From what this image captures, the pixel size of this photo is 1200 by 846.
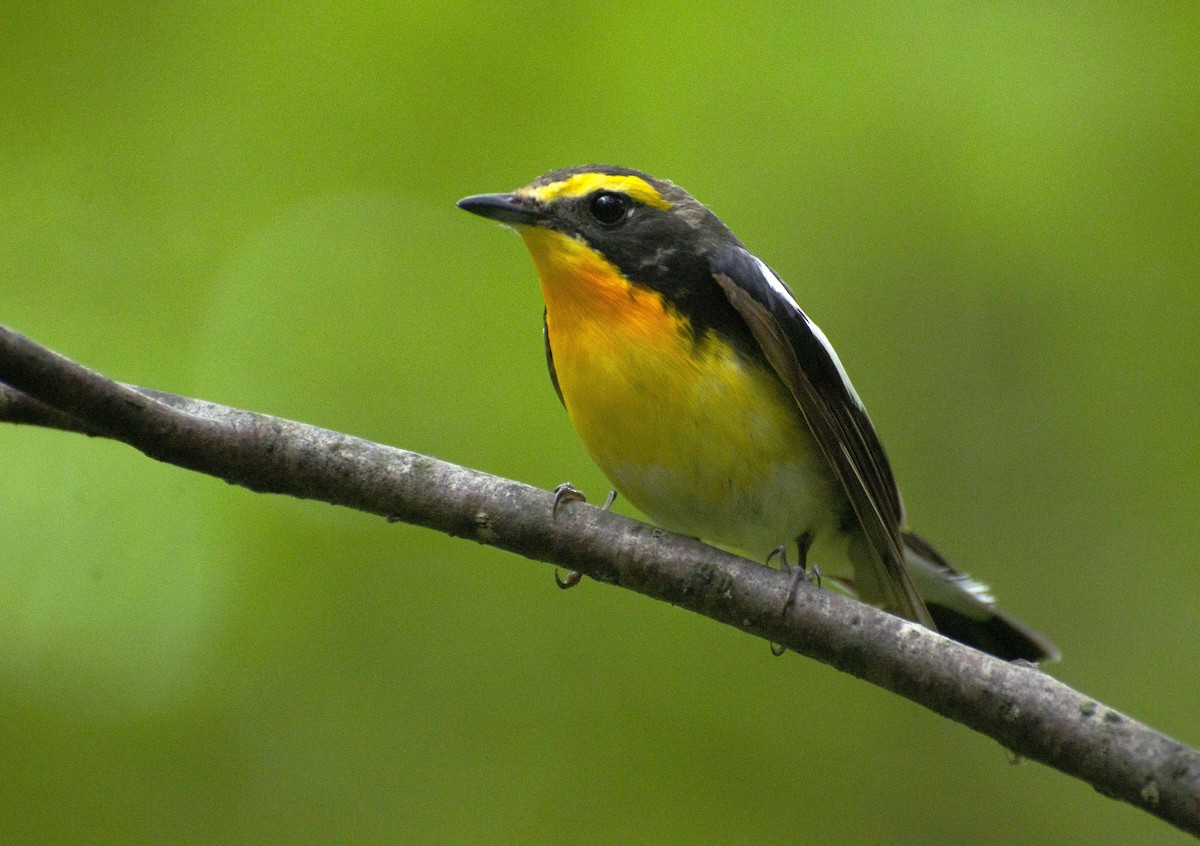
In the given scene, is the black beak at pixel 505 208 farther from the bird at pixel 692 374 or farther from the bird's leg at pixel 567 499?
the bird's leg at pixel 567 499

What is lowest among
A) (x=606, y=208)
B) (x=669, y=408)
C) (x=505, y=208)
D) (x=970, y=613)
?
(x=970, y=613)

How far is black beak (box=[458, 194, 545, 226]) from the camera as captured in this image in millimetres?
4086

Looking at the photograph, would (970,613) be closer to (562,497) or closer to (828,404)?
(828,404)

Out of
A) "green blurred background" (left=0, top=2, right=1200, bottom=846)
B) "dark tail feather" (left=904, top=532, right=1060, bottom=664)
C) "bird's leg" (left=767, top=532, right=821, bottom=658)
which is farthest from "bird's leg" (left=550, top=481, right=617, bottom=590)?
"green blurred background" (left=0, top=2, right=1200, bottom=846)

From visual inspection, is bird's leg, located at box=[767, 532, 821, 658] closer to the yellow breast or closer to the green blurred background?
the yellow breast

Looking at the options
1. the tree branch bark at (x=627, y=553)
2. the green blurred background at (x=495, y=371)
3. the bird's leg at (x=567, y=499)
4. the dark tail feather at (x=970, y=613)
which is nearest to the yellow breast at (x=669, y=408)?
the bird's leg at (x=567, y=499)

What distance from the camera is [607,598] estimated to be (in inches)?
258

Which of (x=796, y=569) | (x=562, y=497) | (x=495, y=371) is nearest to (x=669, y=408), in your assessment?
(x=562, y=497)

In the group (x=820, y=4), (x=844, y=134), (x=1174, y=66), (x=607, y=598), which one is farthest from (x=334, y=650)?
(x=1174, y=66)

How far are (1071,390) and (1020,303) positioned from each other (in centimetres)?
71

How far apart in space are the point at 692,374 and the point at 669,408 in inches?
6.0

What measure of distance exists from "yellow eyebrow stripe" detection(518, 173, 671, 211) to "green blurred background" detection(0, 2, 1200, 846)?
7.19 feet

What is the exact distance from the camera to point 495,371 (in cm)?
655

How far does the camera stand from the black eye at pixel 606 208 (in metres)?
4.18
